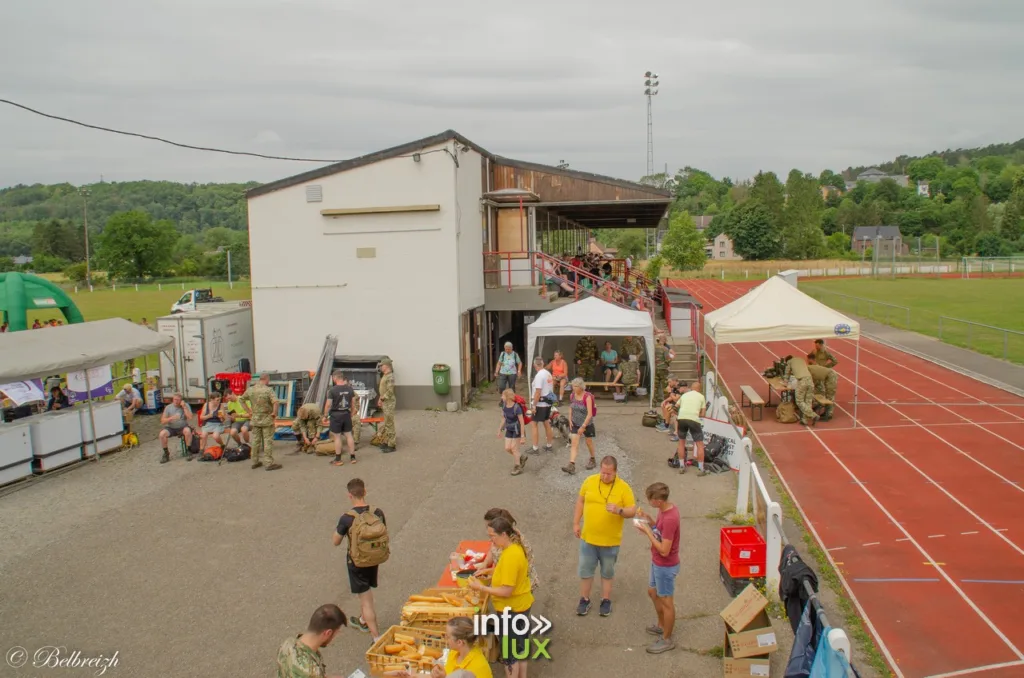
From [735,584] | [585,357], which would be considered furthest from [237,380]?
[735,584]

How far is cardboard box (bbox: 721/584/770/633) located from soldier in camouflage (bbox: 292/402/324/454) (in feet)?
30.2

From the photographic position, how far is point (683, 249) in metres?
64.9

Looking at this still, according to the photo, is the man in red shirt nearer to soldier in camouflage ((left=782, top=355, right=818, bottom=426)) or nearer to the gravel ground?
the gravel ground

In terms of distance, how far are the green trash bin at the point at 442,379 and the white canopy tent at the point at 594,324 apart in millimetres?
1945

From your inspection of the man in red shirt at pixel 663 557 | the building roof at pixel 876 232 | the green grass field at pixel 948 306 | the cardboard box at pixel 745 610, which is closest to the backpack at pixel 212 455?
the man in red shirt at pixel 663 557

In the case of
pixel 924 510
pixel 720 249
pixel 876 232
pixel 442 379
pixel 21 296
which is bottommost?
pixel 924 510

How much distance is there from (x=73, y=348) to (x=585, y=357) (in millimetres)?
11780

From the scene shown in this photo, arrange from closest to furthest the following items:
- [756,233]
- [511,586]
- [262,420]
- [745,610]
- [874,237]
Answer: [511,586]
[745,610]
[262,420]
[756,233]
[874,237]

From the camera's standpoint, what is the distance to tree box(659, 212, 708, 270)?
64.8 m

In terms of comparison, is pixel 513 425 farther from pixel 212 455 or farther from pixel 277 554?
pixel 212 455

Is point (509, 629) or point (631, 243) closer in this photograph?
point (509, 629)

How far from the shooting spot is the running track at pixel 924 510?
276 inches

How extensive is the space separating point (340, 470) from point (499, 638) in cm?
710

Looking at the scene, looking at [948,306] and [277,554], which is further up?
[948,306]
